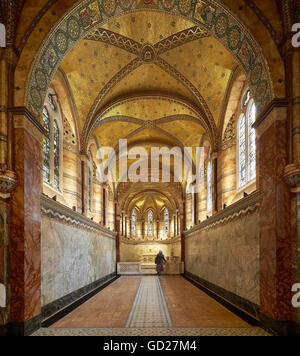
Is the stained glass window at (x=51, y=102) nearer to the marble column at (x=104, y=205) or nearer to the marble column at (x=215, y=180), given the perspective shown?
the marble column at (x=215, y=180)

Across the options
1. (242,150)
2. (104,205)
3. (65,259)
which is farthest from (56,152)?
(104,205)

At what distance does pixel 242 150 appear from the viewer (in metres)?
9.97

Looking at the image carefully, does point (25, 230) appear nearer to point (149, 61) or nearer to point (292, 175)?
point (292, 175)

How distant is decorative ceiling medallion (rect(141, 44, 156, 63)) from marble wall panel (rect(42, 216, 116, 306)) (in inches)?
260

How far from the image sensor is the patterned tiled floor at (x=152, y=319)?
5.94m

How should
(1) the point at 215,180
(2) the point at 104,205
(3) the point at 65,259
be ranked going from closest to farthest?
(3) the point at 65,259, (1) the point at 215,180, (2) the point at 104,205

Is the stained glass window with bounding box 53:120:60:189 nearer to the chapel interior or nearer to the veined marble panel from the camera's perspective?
the chapel interior

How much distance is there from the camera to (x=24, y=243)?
19.1ft

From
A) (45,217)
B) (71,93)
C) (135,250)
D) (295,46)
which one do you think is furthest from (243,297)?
(135,250)

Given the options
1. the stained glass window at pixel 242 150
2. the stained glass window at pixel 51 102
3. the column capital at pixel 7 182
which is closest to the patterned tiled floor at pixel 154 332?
the column capital at pixel 7 182

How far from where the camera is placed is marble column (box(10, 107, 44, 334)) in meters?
5.72

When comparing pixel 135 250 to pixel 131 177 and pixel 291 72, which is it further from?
pixel 291 72

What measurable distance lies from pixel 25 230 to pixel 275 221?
4961 millimetres

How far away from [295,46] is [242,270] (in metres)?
5.57
